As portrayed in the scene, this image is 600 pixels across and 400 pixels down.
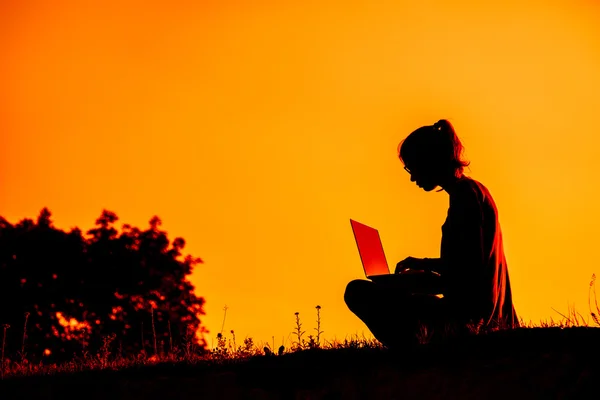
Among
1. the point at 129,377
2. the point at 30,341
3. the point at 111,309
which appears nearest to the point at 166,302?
the point at 111,309

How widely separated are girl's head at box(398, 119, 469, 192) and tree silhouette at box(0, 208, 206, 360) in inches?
1120

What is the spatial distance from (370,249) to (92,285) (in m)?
31.4

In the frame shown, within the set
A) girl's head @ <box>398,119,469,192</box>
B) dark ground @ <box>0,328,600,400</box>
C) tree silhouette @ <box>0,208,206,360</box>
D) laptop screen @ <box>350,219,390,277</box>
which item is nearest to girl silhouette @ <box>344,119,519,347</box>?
girl's head @ <box>398,119,469,192</box>

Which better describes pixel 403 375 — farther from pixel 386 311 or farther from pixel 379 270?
pixel 379 270

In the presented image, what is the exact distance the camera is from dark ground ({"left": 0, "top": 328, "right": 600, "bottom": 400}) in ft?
20.4

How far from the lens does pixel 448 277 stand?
7.32 metres

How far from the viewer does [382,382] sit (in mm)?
6691

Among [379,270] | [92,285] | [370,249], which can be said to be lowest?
[379,270]

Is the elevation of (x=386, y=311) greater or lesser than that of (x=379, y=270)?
lesser

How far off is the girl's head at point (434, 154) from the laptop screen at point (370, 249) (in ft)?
2.33

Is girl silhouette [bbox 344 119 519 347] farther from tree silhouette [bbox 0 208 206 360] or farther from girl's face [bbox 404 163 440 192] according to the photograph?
tree silhouette [bbox 0 208 206 360]

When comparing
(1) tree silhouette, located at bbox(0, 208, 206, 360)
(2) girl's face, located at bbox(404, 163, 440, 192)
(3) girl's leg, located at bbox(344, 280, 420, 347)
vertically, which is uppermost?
(1) tree silhouette, located at bbox(0, 208, 206, 360)

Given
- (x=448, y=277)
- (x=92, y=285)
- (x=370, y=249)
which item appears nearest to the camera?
(x=448, y=277)

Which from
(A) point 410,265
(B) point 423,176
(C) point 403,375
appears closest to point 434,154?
(B) point 423,176
